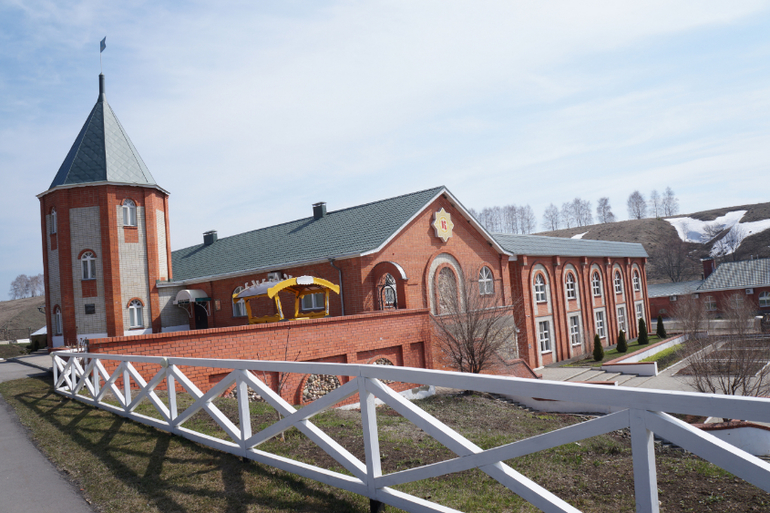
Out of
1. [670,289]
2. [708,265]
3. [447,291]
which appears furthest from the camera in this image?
[708,265]

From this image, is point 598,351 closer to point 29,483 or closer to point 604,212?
point 29,483

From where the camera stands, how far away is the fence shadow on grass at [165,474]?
14.4ft

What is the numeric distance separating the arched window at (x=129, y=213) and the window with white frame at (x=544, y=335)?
2158 cm

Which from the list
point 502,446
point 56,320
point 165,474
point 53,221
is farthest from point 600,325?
point 502,446

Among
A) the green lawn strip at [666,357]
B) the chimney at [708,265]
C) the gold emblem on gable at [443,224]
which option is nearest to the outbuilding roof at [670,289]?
the chimney at [708,265]

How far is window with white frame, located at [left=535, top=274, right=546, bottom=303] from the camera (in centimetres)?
2900

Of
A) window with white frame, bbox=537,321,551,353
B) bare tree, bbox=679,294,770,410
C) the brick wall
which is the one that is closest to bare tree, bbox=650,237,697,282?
window with white frame, bbox=537,321,551,353

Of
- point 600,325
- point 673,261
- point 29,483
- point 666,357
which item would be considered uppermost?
point 673,261

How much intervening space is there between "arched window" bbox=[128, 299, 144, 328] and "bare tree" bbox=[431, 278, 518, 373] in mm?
14223

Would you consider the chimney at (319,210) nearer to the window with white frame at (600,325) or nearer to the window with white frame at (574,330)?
the window with white frame at (574,330)

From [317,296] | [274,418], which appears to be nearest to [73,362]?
[274,418]

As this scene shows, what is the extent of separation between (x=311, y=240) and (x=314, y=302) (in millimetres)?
3482

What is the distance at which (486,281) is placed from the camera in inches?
946

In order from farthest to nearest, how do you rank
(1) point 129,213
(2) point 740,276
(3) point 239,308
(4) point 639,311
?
(2) point 740,276 < (4) point 639,311 < (3) point 239,308 < (1) point 129,213
